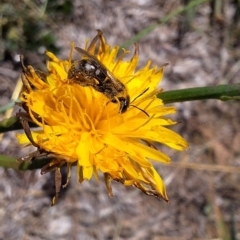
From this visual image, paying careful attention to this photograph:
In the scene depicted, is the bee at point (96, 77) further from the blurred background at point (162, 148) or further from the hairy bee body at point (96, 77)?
the blurred background at point (162, 148)

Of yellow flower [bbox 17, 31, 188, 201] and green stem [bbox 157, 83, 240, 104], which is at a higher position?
green stem [bbox 157, 83, 240, 104]

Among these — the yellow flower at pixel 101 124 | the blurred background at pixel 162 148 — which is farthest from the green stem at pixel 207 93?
the blurred background at pixel 162 148

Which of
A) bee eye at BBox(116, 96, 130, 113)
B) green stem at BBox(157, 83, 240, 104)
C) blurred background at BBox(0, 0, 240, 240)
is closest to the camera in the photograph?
green stem at BBox(157, 83, 240, 104)

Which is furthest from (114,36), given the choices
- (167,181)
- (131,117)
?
(131,117)

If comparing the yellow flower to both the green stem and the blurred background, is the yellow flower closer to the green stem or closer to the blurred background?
the green stem

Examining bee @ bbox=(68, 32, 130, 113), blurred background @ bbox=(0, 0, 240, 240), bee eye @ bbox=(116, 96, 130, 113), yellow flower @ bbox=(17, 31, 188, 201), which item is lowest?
blurred background @ bbox=(0, 0, 240, 240)

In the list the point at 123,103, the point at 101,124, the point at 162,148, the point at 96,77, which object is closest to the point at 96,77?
the point at 96,77

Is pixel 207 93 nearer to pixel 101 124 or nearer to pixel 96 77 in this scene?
pixel 96 77

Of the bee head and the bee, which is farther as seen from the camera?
the bee head

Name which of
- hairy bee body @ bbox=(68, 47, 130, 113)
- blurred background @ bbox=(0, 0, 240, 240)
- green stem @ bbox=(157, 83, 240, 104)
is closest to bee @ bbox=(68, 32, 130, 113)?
hairy bee body @ bbox=(68, 47, 130, 113)
